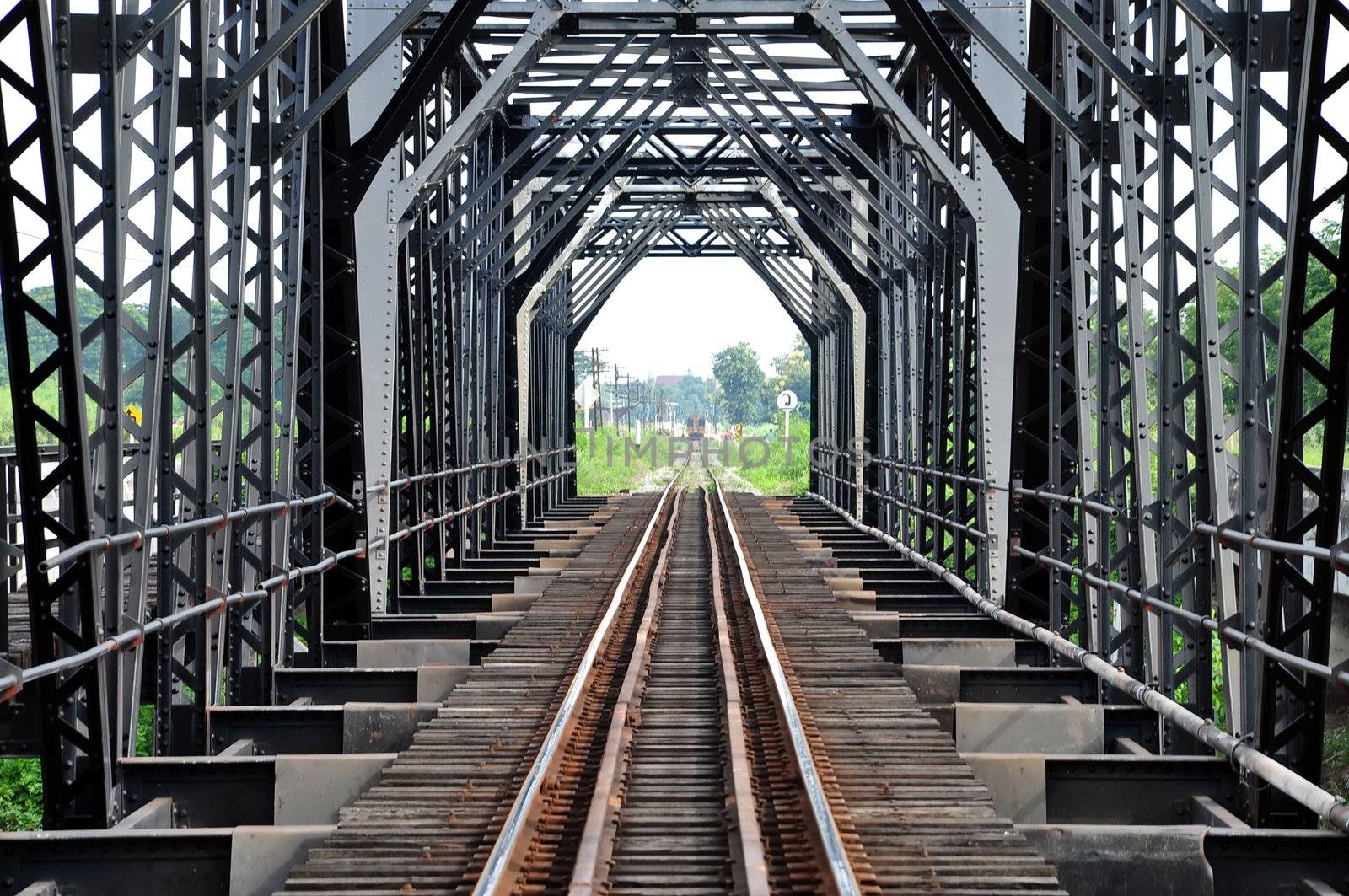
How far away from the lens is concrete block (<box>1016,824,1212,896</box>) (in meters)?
6.11

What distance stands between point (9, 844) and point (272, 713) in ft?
8.69

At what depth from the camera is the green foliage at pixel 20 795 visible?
39.7 ft

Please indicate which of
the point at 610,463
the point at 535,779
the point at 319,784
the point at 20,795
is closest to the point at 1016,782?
the point at 535,779

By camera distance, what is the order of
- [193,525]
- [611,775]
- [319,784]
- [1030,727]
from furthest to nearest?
[1030,727] → [193,525] → [319,784] → [611,775]

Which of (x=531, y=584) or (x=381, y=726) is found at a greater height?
(x=531, y=584)

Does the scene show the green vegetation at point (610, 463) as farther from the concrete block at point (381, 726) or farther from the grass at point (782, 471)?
the concrete block at point (381, 726)

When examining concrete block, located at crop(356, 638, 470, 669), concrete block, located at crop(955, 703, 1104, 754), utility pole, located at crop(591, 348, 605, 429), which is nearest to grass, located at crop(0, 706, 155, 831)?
concrete block, located at crop(356, 638, 470, 669)

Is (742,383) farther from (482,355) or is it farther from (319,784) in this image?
(319,784)

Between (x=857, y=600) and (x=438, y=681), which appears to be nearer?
(x=438, y=681)

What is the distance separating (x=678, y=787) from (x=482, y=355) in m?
14.1

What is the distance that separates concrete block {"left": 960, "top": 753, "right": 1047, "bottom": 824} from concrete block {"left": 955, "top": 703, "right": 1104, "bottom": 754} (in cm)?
132

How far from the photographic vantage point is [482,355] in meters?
20.2

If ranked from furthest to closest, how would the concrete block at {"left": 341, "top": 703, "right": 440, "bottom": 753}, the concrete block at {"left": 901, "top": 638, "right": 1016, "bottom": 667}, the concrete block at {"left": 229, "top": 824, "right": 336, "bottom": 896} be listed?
the concrete block at {"left": 901, "top": 638, "right": 1016, "bottom": 667}
the concrete block at {"left": 341, "top": 703, "right": 440, "bottom": 753}
the concrete block at {"left": 229, "top": 824, "right": 336, "bottom": 896}

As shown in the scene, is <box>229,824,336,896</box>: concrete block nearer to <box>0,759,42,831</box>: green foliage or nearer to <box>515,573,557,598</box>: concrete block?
<box>0,759,42,831</box>: green foliage
